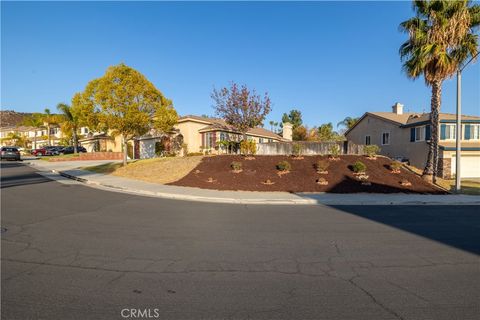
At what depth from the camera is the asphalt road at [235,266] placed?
345 centimetres

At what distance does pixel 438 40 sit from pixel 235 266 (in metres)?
18.9

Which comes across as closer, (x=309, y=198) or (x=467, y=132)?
(x=309, y=198)

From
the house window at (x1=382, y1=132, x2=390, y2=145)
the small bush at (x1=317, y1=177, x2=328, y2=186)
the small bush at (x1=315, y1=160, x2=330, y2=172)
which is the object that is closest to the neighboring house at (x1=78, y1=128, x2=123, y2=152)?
the small bush at (x1=315, y1=160, x2=330, y2=172)

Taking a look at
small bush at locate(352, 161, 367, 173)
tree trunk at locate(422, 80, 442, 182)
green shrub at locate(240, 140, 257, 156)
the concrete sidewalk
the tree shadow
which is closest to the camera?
the concrete sidewalk

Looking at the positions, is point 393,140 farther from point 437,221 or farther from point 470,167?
point 437,221

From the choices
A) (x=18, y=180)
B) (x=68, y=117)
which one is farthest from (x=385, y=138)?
(x=68, y=117)

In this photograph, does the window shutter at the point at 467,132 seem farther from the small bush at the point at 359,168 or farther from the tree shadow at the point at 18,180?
the tree shadow at the point at 18,180

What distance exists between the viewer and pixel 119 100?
68.2ft

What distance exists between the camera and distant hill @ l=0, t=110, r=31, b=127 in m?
106

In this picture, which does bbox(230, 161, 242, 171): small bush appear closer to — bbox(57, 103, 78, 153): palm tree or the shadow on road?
the shadow on road

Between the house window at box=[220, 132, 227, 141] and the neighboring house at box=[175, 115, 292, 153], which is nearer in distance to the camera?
the neighboring house at box=[175, 115, 292, 153]

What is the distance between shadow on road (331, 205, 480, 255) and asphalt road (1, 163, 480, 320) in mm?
67

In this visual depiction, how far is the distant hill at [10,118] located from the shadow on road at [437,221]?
433 feet

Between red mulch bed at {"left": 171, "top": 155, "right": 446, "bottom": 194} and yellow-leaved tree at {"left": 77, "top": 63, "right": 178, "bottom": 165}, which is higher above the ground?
yellow-leaved tree at {"left": 77, "top": 63, "right": 178, "bottom": 165}
